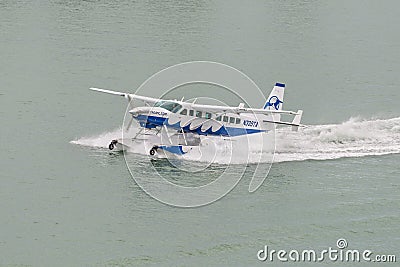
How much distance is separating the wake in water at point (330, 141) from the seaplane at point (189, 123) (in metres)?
0.70

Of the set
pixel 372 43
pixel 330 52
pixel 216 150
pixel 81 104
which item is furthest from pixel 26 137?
pixel 372 43

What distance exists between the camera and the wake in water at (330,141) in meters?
46.9

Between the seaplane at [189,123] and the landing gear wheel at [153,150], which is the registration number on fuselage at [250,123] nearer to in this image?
the seaplane at [189,123]

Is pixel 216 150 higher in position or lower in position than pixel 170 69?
lower

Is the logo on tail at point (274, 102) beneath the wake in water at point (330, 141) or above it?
above

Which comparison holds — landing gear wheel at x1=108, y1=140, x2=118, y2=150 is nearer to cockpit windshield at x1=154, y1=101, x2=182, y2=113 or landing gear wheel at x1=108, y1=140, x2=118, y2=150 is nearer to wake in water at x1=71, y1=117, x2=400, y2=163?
wake in water at x1=71, y1=117, x2=400, y2=163

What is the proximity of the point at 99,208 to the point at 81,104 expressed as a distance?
14128mm

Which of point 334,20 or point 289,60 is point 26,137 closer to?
point 289,60

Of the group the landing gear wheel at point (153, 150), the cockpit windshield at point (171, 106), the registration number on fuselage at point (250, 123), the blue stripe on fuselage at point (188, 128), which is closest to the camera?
the landing gear wheel at point (153, 150)

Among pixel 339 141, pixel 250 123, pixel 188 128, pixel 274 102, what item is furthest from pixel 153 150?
pixel 339 141

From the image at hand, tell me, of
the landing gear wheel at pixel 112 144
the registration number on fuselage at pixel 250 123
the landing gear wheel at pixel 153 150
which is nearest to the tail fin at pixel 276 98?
the registration number on fuselage at pixel 250 123

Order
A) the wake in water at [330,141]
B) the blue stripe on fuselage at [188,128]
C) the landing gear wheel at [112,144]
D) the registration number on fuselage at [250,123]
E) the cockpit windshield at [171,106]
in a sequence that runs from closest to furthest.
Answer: the landing gear wheel at [112,144], the wake in water at [330,141], the blue stripe on fuselage at [188,128], the cockpit windshield at [171,106], the registration number on fuselage at [250,123]

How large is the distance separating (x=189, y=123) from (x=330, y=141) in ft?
23.2

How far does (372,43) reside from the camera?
2795 inches
